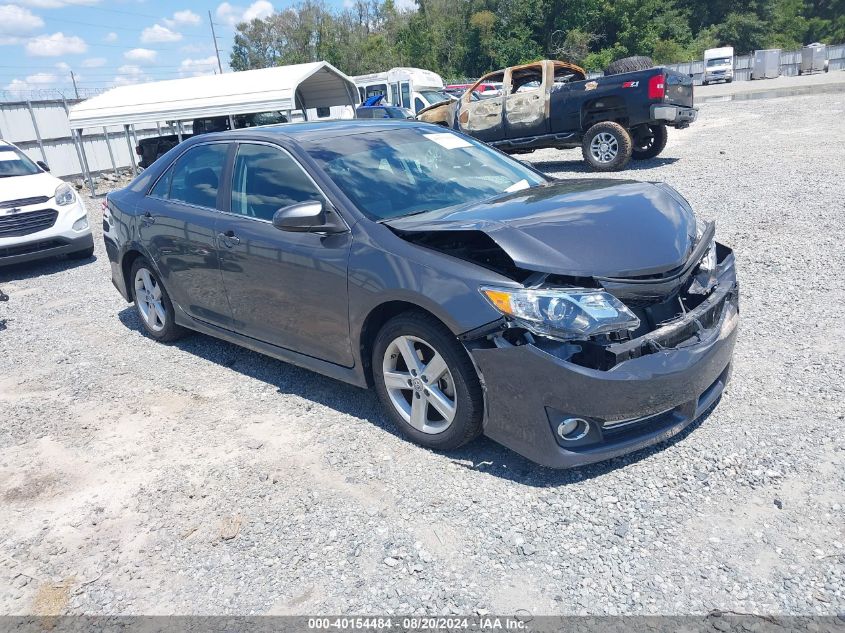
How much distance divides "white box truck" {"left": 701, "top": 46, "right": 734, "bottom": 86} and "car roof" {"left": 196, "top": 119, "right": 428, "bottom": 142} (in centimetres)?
4720

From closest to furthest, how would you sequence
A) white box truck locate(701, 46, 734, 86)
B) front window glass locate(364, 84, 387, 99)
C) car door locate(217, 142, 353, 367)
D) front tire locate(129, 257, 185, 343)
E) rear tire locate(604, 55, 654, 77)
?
car door locate(217, 142, 353, 367) < front tire locate(129, 257, 185, 343) < rear tire locate(604, 55, 654, 77) < front window glass locate(364, 84, 387, 99) < white box truck locate(701, 46, 734, 86)

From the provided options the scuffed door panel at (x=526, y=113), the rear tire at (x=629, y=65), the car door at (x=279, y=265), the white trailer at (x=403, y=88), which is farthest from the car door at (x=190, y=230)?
the white trailer at (x=403, y=88)

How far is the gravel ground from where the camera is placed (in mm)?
2598

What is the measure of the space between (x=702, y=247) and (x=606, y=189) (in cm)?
66

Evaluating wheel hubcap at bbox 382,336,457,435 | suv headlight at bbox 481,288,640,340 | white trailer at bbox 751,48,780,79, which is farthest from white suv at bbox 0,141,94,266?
white trailer at bbox 751,48,780,79

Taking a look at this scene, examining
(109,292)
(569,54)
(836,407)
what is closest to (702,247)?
(836,407)

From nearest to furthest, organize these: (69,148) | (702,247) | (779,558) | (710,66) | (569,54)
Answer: (779,558), (702,247), (69,148), (710,66), (569,54)

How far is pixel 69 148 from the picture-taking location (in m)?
20.4

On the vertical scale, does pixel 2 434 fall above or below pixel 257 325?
below

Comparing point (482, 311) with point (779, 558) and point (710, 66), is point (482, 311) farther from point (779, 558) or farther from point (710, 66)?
point (710, 66)

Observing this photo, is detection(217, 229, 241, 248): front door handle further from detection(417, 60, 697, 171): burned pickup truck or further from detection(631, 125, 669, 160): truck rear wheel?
detection(631, 125, 669, 160): truck rear wheel

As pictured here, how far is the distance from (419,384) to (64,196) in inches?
314

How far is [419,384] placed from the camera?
136 inches

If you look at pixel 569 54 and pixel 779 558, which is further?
pixel 569 54
